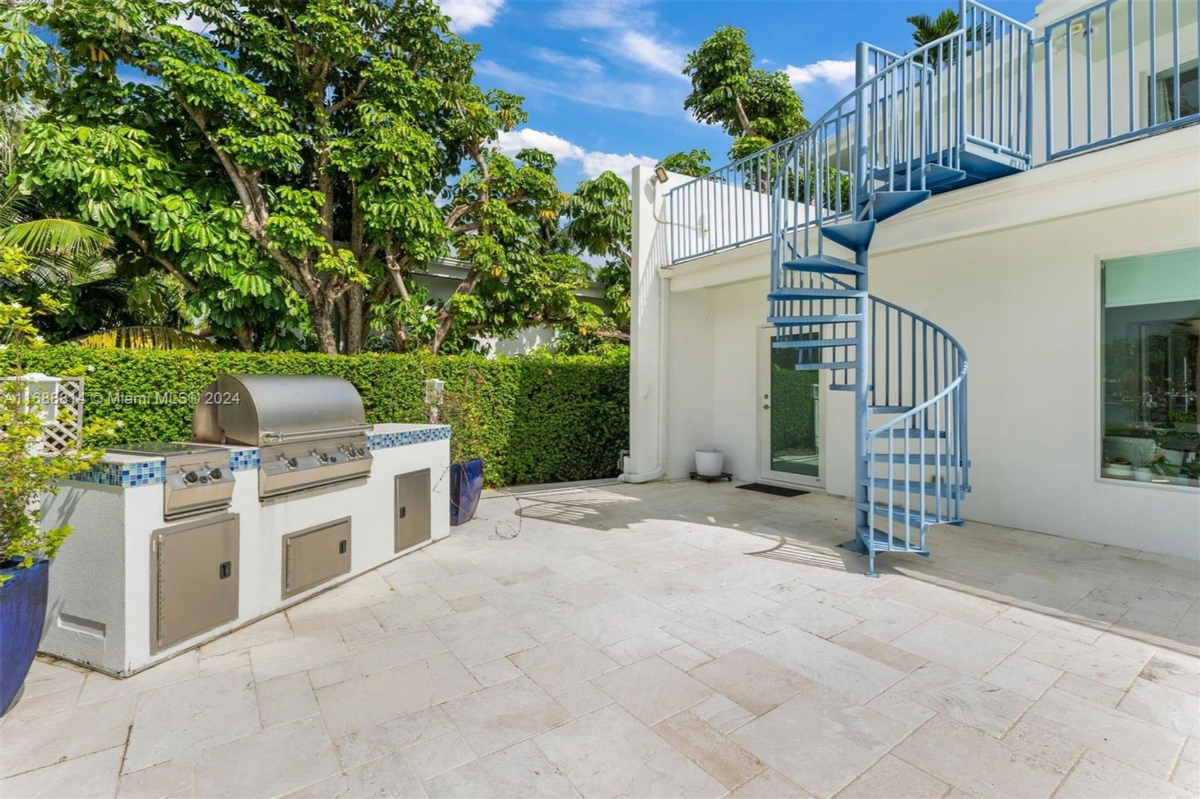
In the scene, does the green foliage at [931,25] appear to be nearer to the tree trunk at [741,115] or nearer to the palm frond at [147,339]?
the tree trunk at [741,115]

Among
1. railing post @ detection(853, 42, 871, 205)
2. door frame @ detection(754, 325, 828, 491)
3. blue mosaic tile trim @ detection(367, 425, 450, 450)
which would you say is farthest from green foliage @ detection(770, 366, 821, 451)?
blue mosaic tile trim @ detection(367, 425, 450, 450)

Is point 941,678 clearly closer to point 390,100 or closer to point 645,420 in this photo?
point 645,420

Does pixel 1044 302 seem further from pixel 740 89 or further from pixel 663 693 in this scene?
pixel 740 89

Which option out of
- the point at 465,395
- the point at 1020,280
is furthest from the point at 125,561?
the point at 1020,280

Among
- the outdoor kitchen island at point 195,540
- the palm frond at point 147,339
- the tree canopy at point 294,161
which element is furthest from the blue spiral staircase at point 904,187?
the palm frond at point 147,339

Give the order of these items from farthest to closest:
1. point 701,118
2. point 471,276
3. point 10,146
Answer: point 701,118, point 471,276, point 10,146

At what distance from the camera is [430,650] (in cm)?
281

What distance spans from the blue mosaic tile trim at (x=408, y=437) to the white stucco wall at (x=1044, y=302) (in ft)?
12.9

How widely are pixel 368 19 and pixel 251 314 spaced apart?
4.22 metres

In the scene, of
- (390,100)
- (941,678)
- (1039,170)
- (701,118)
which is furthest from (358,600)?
(701,118)

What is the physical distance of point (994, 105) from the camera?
505cm

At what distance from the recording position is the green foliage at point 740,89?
13344 mm

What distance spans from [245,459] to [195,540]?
0.47 meters

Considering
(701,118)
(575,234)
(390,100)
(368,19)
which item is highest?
(701,118)
